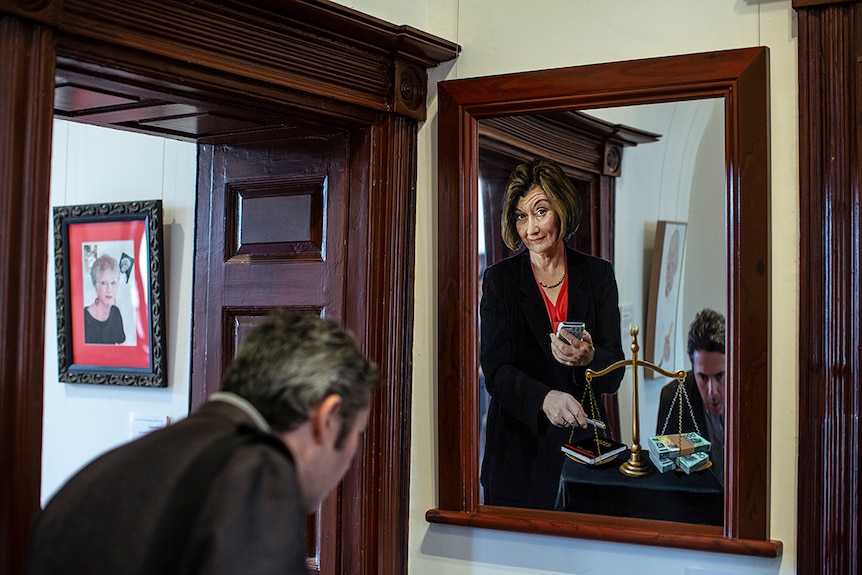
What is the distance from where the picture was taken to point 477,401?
2.78 metres

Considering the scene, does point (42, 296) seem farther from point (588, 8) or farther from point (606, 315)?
point (588, 8)

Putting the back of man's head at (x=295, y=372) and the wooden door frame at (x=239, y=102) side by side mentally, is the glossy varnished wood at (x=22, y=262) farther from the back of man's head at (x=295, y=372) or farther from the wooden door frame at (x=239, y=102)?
the back of man's head at (x=295, y=372)

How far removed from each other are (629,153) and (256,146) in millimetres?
1105

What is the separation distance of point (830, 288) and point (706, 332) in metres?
0.31

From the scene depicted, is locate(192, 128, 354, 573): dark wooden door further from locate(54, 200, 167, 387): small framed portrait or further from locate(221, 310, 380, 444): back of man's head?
locate(221, 310, 380, 444): back of man's head

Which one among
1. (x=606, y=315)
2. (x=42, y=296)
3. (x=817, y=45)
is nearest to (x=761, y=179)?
(x=817, y=45)

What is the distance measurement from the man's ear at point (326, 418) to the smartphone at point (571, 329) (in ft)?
4.21

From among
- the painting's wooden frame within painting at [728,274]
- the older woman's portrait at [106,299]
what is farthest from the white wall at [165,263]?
the painting's wooden frame within painting at [728,274]

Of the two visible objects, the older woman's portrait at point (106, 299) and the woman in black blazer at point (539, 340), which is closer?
the woman in black blazer at point (539, 340)

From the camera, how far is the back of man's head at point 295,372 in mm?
1425

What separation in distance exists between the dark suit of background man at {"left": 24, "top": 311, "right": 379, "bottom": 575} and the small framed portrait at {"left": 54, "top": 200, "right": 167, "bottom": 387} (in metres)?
1.86

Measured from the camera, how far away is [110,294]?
131 inches

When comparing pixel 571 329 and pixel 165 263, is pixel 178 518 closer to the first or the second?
pixel 571 329

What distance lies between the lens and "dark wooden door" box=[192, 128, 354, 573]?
2.80m
